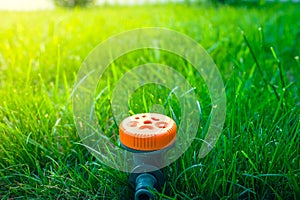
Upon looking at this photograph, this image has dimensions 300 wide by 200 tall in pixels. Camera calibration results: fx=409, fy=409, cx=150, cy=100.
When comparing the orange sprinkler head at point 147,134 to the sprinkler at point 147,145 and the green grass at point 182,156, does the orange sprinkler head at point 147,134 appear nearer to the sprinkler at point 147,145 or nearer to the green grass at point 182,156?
the sprinkler at point 147,145

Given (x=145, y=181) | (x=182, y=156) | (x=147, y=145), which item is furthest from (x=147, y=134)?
(x=182, y=156)

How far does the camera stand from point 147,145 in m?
1.47

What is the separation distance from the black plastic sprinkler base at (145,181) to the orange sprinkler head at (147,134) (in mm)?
131

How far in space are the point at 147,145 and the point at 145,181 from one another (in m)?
0.16

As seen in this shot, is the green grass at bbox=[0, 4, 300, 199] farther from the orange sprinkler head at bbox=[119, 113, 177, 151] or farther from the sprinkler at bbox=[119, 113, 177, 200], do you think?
the orange sprinkler head at bbox=[119, 113, 177, 151]

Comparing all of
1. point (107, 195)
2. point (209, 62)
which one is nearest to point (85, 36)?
point (209, 62)

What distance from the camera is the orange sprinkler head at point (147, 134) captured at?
4.79ft

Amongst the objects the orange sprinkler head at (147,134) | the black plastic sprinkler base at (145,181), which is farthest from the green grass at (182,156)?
the orange sprinkler head at (147,134)

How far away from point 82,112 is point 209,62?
3.84ft

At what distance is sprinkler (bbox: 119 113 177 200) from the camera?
4.81 ft

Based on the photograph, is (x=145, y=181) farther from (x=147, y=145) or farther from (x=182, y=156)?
(x=182, y=156)

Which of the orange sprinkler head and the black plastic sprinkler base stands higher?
the orange sprinkler head

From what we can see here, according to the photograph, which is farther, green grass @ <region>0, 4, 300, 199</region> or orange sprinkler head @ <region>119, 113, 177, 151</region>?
green grass @ <region>0, 4, 300, 199</region>

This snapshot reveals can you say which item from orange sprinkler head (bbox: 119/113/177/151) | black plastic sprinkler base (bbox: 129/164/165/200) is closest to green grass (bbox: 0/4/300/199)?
black plastic sprinkler base (bbox: 129/164/165/200)
